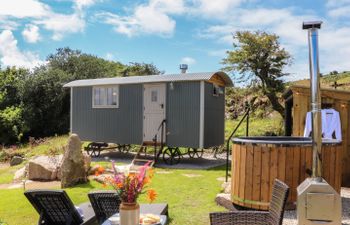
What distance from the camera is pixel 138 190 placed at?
2.89m

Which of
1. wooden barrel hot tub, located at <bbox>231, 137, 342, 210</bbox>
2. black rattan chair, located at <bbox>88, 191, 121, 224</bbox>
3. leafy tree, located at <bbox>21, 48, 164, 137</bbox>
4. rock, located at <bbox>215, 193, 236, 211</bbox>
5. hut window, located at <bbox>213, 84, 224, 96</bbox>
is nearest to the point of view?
black rattan chair, located at <bbox>88, 191, 121, 224</bbox>

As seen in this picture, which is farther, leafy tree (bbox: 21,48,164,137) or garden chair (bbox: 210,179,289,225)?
leafy tree (bbox: 21,48,164,137)

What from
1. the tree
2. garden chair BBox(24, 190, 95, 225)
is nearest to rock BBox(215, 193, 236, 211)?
garden chair BBox(24, 190, 95, 225)

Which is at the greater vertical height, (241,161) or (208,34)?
(208,34)

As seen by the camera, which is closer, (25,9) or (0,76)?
(25,9)

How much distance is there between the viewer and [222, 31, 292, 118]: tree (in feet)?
54.6

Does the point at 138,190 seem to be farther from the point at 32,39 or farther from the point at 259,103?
the point at 32,39

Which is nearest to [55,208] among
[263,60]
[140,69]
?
[263,60]

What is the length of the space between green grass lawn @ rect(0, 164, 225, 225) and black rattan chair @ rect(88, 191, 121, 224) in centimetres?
141

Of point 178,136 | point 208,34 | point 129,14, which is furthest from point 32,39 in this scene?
point 178,136

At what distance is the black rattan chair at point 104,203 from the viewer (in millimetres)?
4174

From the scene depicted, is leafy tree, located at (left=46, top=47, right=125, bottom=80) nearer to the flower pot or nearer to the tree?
the tree

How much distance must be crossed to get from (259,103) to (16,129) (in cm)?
1328

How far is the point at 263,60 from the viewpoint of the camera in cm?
1686
